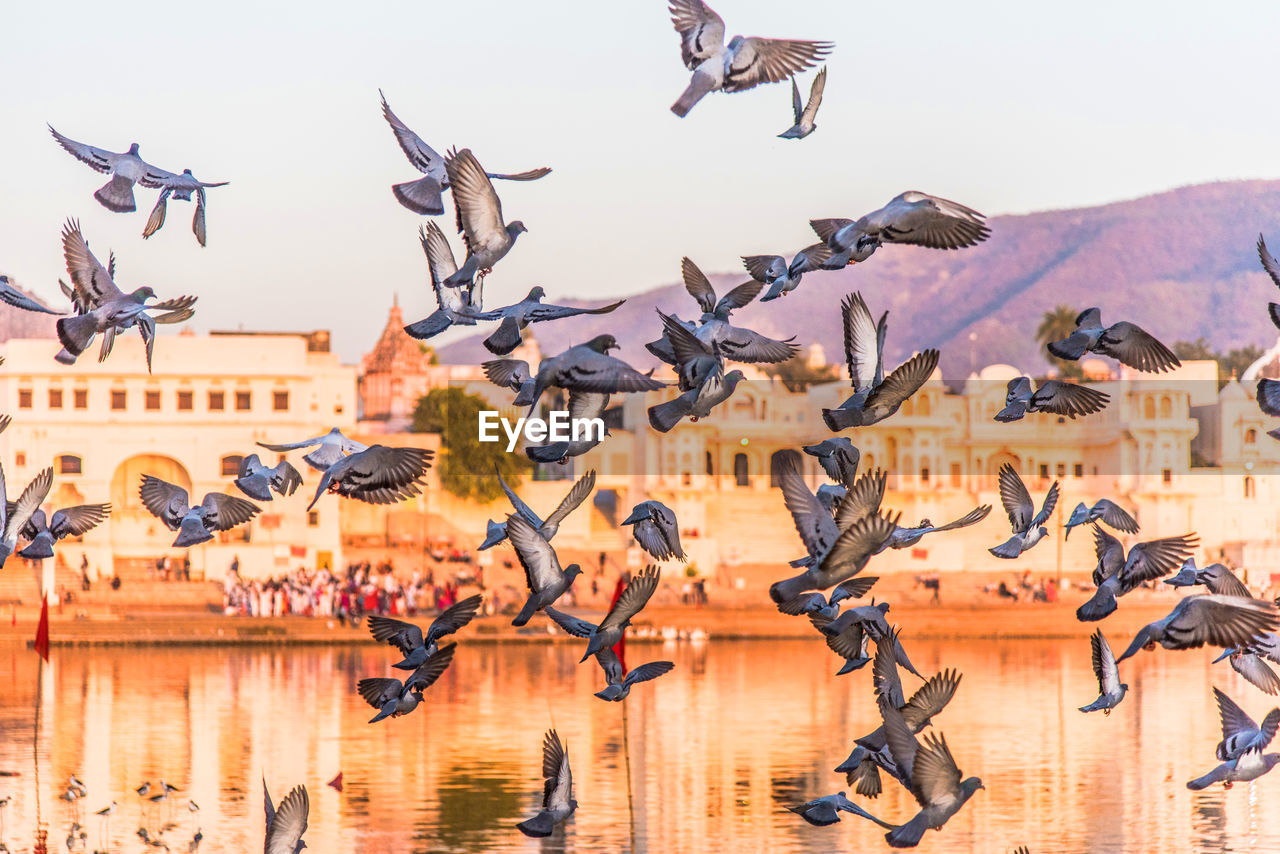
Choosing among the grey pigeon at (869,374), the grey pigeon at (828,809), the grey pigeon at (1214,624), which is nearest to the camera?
the grey pigeon at (1214,624)

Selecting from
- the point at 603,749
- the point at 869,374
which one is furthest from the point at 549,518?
the point at 603,749

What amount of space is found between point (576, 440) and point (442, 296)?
46.2 inches

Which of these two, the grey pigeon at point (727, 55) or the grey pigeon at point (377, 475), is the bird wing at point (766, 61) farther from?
the grey pigeon at point (377, 475)

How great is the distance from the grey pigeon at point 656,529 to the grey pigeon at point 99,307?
2.17 meters

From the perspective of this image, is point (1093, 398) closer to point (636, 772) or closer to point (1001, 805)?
point (1001, 805)

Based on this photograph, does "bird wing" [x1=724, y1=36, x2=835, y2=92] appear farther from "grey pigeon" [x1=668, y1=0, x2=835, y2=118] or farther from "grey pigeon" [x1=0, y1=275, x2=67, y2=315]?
"grey pigeon" [x1=0, y1=275, x2=67, y2=315]

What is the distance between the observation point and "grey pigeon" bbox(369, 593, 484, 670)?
29.7 feet

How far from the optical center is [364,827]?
19.8 metres

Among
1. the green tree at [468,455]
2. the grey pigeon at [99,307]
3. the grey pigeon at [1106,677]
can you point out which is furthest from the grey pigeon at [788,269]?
the green tree at [468,455]

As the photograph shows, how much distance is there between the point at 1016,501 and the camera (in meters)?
9.57

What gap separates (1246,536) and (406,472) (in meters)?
43.9

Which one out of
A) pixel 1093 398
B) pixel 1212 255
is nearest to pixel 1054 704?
pixel 1093 398

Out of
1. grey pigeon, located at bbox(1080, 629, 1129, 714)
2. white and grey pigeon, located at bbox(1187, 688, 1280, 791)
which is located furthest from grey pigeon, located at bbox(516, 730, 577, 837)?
white and grey pigeon, located at bbox(1187, 688, 1280, 791)

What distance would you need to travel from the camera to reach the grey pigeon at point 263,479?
30.2ft
